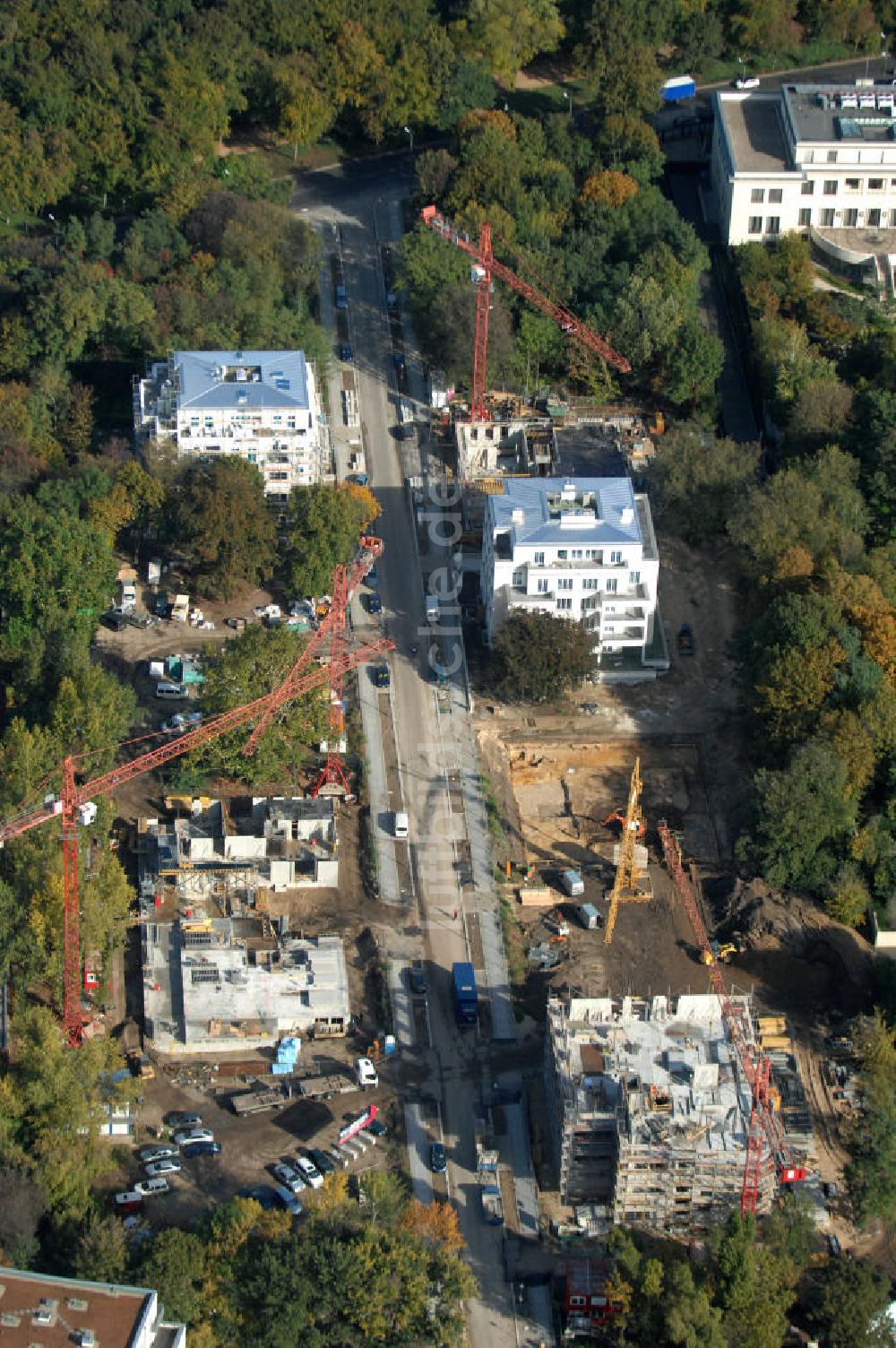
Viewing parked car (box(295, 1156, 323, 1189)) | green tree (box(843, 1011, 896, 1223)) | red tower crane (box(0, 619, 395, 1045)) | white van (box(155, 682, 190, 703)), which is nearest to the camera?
parked car (box(295, 1156, 323, 1189))

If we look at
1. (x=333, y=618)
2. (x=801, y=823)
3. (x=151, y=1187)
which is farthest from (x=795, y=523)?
(x=151, y=1187)

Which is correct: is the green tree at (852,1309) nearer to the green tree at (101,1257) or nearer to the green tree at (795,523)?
the green tree at (101,1257)

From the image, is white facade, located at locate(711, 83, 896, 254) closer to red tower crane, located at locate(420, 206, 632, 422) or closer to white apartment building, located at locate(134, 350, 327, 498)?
red tower crane, located at locate(420, 206, 632, 422)

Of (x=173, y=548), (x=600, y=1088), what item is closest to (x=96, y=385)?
(x=173, y=548)

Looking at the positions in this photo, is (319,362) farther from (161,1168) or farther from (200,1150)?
(161,1168)

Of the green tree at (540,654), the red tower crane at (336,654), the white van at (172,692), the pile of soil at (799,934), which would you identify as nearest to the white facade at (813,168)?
the red tower crane at (336,654)

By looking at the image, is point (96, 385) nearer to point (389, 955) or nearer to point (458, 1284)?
point (389, 955)

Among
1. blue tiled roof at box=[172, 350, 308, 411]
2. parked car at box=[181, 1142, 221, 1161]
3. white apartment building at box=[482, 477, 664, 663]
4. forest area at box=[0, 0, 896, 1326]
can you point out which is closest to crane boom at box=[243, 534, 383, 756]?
forest area at box=[0, 0, 896, 1326]
